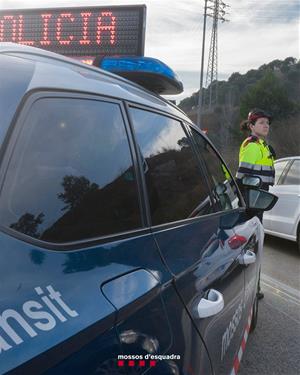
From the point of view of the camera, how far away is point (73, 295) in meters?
1.10

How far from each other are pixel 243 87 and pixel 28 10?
58009mm

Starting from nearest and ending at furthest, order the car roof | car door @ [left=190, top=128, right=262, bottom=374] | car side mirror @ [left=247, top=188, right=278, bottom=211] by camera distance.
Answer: the car roof → car door @ [left=190, top=128, right=262, bottom=374] → car side mirror @ [left=247, top=188, right=278, bottom=211]

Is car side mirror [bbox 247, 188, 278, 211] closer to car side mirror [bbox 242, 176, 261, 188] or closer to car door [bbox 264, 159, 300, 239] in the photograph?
car side mirror [bbox 242, 176, 261, 188]

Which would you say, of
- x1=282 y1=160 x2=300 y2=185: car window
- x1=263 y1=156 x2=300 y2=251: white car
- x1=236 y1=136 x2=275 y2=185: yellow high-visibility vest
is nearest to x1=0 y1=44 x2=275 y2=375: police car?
x1=236 y1=136 x2=275 y2=185: yellow high-visibility vest

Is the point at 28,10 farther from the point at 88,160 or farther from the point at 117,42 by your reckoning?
the point at 88,160

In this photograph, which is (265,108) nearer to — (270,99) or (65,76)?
(270,99)

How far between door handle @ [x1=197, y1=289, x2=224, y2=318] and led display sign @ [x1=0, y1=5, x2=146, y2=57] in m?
2.57

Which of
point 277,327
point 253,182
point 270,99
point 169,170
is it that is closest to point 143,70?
point 169,170

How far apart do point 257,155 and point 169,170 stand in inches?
128

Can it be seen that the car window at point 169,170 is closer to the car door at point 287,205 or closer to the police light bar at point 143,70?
the police light bar at point 143,70

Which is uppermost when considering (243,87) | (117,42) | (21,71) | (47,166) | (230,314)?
(243,87)

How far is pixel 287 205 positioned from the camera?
728cm

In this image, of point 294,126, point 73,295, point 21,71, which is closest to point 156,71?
point 21,71

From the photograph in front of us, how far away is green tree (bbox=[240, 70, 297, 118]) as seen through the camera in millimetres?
39969
